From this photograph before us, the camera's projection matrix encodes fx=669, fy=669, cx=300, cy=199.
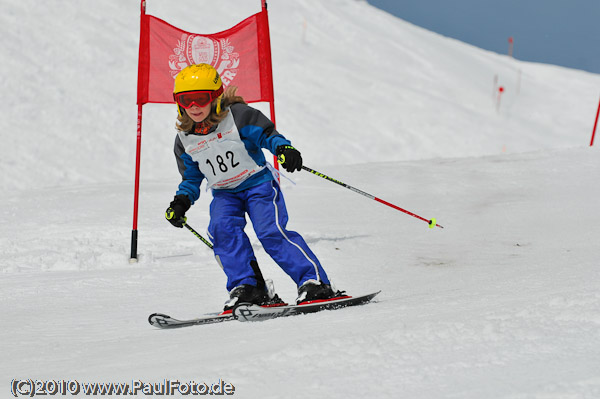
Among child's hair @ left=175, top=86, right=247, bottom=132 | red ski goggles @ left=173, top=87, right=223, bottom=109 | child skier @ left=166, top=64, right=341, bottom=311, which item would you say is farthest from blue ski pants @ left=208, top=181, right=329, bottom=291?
red ski goggles @ left=173, top=87, right=223, bottom=109

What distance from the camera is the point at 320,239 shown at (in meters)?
6.61

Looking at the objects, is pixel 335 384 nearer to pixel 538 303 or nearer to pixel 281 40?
pixel 538 303

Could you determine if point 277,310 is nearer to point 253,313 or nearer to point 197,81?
point 253,313

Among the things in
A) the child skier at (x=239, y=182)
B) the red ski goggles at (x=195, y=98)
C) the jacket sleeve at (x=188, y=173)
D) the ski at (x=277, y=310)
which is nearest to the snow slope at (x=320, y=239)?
the ski at (x=277, y=310)

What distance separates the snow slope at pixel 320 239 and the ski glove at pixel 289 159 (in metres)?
0.91

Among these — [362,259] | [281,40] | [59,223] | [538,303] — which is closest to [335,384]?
[538,303]

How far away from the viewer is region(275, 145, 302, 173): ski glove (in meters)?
3.79

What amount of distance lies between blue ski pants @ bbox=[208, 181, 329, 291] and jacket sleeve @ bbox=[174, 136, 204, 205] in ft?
1.12

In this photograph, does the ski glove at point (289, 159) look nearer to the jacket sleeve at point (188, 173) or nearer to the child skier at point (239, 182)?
the child skier at point (239, 182)

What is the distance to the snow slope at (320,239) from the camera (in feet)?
7.39

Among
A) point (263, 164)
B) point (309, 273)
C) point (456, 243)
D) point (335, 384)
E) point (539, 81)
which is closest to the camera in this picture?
point (335, 384)

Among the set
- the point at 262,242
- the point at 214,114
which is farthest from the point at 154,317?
the point at 214,114

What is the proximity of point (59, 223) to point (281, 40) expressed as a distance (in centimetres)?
1624

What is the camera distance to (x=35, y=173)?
1391 centimetres
